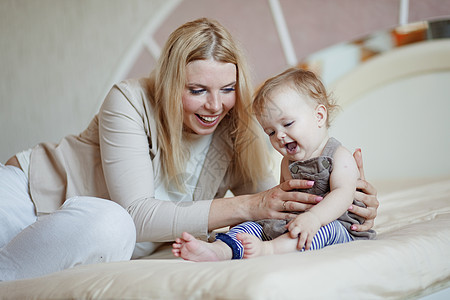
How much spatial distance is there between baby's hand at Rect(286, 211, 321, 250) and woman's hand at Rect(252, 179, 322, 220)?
107mm

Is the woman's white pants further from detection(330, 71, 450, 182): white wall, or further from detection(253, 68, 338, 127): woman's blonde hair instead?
detection(330, 71, 450, 182): white wall

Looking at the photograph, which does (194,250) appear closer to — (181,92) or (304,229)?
(304,229)

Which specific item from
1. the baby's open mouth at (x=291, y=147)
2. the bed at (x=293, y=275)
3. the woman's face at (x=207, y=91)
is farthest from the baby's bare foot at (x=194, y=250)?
the woman's face at (x=207, y=91)

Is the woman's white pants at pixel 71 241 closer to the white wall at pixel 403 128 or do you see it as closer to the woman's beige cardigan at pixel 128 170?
the woman's beige cardigan at pixel 128 170

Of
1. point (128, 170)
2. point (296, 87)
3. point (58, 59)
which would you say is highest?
point (58, 59)

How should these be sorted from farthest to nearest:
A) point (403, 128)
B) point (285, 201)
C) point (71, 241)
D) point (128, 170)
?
point (403, 128) → point (128, 170) → point (285, 201) → point (71, 241)

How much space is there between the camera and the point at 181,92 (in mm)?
1538

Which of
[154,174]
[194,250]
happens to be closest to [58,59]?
[154,174]

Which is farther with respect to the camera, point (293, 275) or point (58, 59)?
point (58, 59)

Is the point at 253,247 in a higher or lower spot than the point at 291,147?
lower

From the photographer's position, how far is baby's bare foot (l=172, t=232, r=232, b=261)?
111 centimetres

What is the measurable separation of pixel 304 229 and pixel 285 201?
0.18 meters

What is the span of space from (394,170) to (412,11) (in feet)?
2.66

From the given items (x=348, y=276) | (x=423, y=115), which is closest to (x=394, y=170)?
(x=423, y=115)
